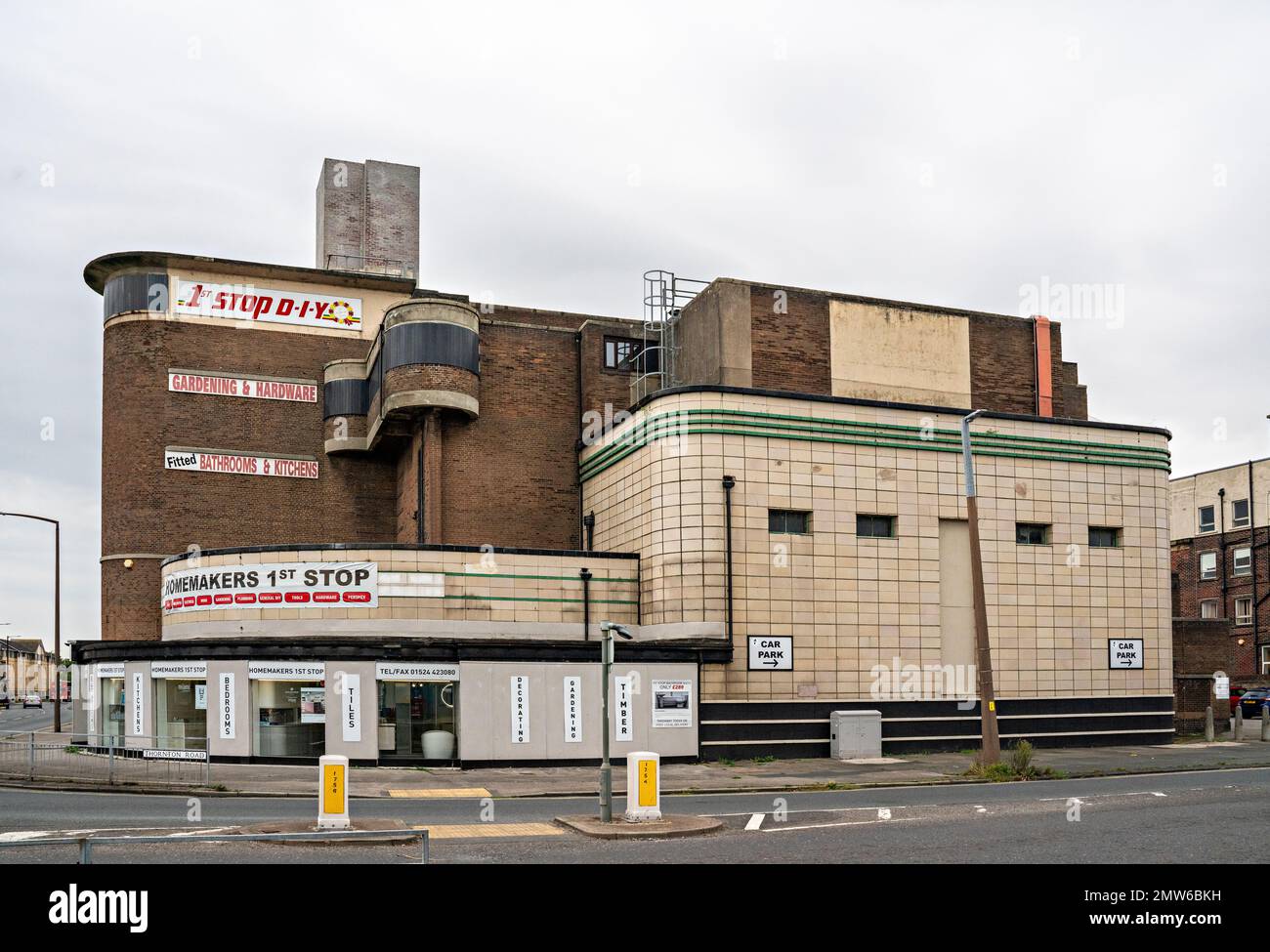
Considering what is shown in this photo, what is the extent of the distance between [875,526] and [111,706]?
23632 mm

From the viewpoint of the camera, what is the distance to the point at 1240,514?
7138 centimetres

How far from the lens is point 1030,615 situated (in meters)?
38.2

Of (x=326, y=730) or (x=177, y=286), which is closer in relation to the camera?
(x=326, y=730)

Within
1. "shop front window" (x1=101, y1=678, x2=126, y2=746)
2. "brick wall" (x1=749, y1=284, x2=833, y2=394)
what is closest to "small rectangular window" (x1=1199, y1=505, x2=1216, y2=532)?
"brick wall" (x1=749, y1=284, x2=833, y2=394)

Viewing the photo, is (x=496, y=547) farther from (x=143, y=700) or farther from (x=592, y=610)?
(x=143, y=700)

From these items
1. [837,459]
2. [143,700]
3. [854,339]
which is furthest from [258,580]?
[854,339]

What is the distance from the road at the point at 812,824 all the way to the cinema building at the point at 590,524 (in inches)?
302

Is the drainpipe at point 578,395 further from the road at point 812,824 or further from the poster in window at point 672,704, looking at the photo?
the road at point 812,824

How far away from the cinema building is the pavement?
1273 millimetres

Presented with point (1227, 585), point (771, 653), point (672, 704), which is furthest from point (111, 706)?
point (1227, 585)

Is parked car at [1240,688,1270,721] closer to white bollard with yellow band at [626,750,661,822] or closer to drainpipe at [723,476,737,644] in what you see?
drainpipe at [723,476,737,644]

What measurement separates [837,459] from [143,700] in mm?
21154

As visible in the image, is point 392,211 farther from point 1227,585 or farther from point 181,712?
point 1227,585

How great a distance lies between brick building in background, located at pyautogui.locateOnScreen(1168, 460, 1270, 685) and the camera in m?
68.5
